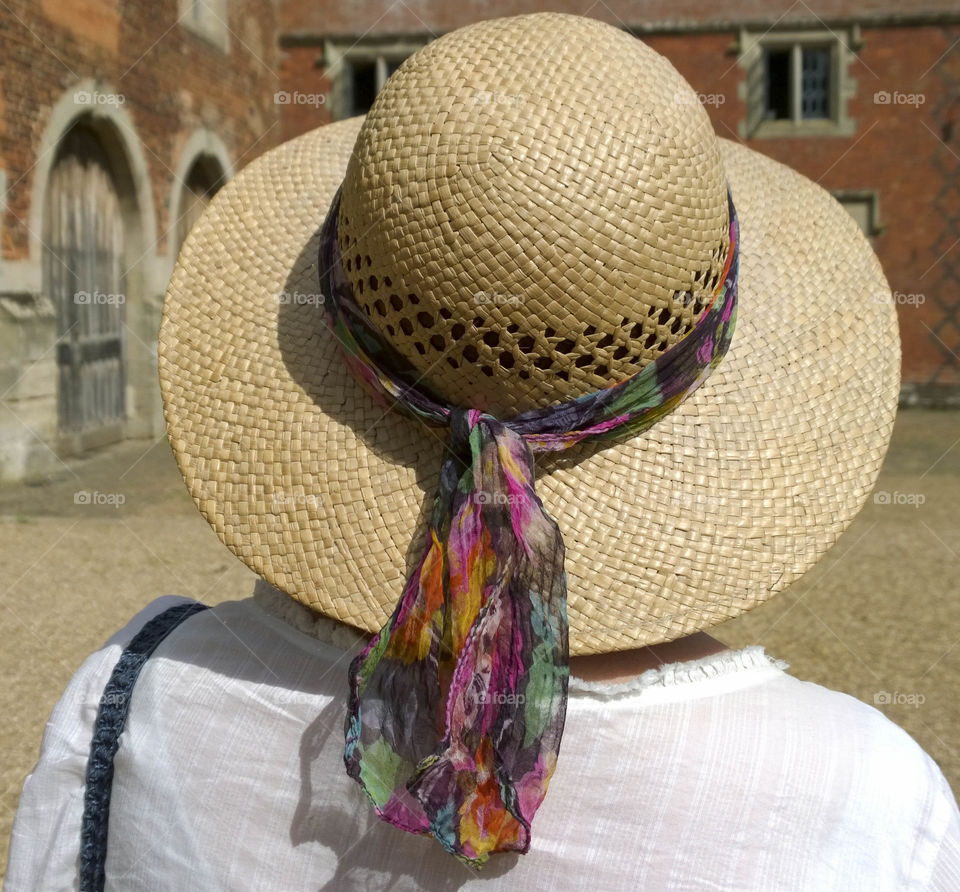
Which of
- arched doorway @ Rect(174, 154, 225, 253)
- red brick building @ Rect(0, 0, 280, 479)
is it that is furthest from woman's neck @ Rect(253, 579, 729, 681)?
arched doorway @ Rect(174, 154, 225, 253)

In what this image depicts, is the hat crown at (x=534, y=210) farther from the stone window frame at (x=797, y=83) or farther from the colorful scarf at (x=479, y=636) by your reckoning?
the stone window frame at (x=797, y=83)

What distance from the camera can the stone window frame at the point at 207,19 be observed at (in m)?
9.96

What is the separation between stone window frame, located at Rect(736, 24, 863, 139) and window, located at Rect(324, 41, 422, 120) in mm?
4194

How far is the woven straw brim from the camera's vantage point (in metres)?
1.11

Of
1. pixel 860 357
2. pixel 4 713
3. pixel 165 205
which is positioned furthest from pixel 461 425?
pixel 165 205

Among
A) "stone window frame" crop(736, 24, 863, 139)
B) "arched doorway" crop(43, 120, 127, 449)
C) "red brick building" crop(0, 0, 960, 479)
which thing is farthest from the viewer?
"stone window frame" crop(736, 24, 863, 139)

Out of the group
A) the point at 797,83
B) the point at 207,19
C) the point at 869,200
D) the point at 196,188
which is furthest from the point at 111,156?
the point at 869,200

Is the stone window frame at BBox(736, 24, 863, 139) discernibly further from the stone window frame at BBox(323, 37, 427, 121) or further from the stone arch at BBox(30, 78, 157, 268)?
the stone arch at BBox(30, 78, 157, 268)

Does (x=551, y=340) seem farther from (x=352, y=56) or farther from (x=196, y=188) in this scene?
(x=352, y=56)

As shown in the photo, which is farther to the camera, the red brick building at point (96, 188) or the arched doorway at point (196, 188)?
the arched doorway at point (196, 188)

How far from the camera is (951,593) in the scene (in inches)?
223

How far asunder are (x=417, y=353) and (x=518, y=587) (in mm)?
263

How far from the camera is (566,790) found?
3.30ft

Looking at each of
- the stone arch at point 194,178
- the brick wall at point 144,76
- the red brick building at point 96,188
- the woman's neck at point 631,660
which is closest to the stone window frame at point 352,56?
the brick wall at point 144,76
